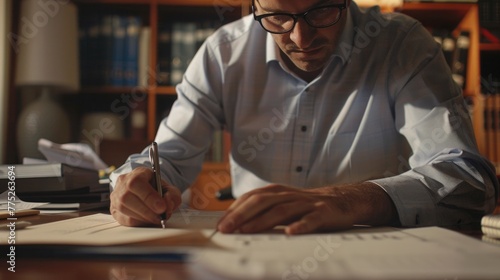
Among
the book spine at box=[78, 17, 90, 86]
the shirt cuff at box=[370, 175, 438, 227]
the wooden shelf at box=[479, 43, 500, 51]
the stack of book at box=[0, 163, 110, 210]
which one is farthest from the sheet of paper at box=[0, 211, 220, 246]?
the wooden shelf at box=[479, 43, 500, 51]

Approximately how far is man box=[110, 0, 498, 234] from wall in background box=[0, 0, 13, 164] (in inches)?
58.8

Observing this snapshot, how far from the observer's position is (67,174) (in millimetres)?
918

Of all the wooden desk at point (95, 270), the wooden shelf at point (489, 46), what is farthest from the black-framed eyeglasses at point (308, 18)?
the wooden shelf at point (489, 46)

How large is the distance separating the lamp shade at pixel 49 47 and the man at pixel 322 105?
1237mm

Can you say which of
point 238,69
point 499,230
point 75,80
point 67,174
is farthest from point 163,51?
point 499,230

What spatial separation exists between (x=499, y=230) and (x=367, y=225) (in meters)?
0.18

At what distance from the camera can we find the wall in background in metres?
2.42

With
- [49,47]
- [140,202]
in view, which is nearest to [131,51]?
[49,47]

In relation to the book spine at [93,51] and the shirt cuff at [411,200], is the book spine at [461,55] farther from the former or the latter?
the shirt cuff at [411,200]

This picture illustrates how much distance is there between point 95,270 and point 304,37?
70 centimetres

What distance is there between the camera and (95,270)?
442mm

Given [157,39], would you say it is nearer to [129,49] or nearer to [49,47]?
[129,49]

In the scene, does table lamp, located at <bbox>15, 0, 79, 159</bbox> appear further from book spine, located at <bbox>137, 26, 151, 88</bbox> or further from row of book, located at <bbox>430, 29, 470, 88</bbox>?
row of book, located at <bbox>430, 29, 470, 88</bbox>

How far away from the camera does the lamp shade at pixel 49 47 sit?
2.31m
